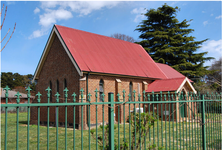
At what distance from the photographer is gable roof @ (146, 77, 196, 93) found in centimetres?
2050

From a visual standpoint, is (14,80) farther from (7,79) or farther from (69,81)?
(69,81)

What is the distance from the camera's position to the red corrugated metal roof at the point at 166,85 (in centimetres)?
2067

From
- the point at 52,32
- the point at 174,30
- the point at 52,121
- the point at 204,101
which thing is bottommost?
the point at 52,121

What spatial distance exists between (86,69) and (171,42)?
27.7m

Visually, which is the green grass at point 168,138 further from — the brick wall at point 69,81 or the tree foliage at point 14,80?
the tree foliage at point 14,80

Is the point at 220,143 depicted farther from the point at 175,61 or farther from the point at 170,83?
the point at 175,61

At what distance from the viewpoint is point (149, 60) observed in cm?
2734

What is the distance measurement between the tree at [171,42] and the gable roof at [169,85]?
17.3 meters

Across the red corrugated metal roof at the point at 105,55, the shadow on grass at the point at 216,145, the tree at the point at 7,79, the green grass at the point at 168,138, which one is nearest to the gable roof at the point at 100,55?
the red corrugated metal roof at the point at 105,55

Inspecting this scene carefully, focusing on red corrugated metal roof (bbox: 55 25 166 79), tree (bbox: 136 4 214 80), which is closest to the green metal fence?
red corrugated metal roof (bbox: 55 25 166 79)

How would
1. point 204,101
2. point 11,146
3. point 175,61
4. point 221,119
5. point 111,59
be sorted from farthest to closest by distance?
1. point 175,61
2. point 111,59
3. point 11,146
4. point 221,119
5. point 204,101

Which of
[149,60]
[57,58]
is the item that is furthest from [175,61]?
[57,58]

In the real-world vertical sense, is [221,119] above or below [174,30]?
below

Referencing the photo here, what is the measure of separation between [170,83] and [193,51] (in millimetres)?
23368
